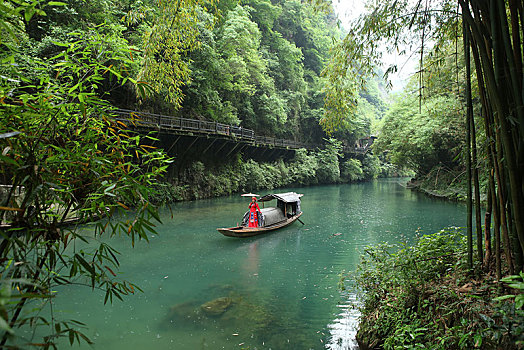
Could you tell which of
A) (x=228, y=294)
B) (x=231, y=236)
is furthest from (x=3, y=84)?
(x=231, y=236)

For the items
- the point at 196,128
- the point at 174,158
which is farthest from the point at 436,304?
the point at 196,128

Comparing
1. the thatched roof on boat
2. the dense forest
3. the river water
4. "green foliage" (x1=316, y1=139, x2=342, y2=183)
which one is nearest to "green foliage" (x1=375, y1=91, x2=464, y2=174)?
the river water

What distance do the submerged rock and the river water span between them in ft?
0.21

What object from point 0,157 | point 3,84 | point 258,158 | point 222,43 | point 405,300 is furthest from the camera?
point 258,158

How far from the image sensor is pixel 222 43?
1997 centimetres

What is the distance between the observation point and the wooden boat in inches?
361

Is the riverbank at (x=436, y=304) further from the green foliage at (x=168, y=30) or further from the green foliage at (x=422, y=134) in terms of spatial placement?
the green foliage at (x=422, y=134)

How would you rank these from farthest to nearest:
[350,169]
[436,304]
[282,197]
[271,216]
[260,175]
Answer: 1. [350,169]
2. [260,175]
3. [282,197]
4. [271,216]
5. [436,304]

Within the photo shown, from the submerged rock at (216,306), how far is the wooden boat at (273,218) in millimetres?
3637

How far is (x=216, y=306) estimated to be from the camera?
499 cm

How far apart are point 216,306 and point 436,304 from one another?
335 cm

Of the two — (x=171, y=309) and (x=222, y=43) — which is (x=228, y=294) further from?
(x=222, y=43)

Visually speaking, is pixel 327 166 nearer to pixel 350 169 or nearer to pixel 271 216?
pixel 350 169

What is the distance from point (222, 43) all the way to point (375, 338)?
2003 cm
